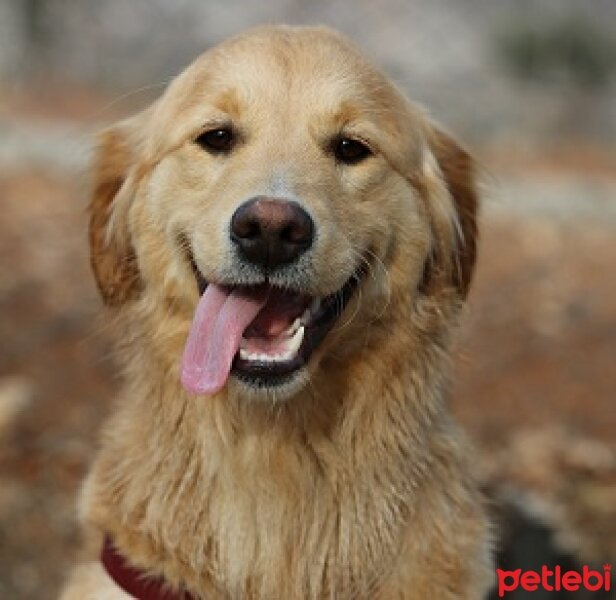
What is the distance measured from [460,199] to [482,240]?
631 cm

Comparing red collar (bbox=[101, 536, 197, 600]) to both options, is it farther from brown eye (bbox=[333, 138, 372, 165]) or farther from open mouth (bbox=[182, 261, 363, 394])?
brown eye (bbox=[333, 138, 372, 165])

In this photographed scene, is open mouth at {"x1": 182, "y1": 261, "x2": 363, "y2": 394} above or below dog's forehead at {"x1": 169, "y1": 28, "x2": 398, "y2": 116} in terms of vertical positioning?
below

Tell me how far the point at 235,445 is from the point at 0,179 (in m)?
9.03

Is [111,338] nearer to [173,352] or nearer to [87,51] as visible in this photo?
[173,352]

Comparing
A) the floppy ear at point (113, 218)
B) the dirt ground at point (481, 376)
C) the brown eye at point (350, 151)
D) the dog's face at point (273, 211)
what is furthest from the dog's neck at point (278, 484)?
the brown eye at point (350, 151)

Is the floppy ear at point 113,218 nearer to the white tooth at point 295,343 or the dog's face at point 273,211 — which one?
the dog's face at point 273,211

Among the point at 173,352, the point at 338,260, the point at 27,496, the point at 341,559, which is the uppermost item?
the point at 338,260

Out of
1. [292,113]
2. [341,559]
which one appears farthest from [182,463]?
[292,113]

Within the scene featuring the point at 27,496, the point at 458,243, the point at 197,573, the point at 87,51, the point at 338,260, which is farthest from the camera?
the point at 87,51

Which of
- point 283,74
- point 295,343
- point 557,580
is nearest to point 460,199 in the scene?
point 283,74

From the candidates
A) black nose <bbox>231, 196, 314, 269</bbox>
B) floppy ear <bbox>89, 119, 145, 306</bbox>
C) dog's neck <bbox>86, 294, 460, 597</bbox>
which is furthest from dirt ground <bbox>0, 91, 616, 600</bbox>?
black nose <bbox>231, 196, 314, 269</bbox>

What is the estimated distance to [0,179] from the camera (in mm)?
12031

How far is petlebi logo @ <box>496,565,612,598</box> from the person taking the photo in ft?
14.6

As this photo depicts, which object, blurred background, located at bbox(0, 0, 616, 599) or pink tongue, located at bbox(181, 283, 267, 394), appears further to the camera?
blurred background, located at bbox(0, 0, 616, 599)
